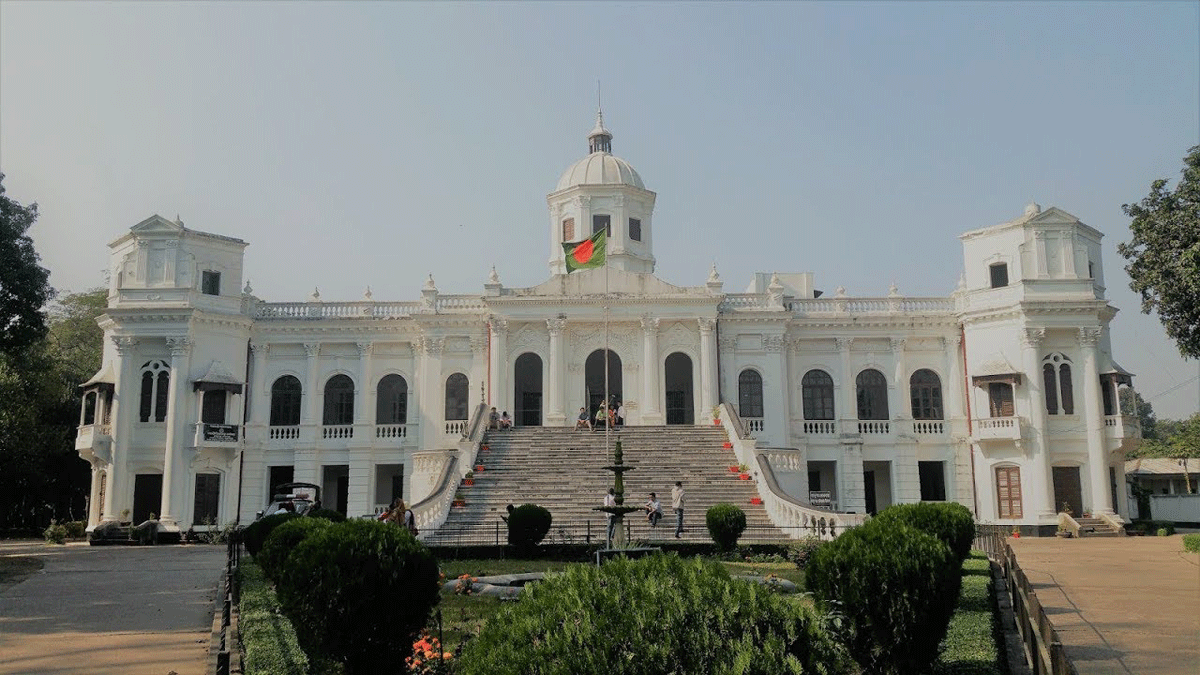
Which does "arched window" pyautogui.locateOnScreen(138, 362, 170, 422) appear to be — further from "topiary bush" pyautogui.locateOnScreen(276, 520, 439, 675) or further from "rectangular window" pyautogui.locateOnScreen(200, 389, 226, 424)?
"topiary bush" pyautogui.locateOnScreen(276, 520, 439, 675)

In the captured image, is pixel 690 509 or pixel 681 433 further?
pixel 681 433

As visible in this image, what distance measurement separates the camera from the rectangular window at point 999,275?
36969 millimetres

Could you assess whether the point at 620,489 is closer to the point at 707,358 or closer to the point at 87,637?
the point at 87,637

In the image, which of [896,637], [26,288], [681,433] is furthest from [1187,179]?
[26,288]

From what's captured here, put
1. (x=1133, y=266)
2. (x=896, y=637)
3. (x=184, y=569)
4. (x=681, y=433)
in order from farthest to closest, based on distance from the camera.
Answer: (x=681, y=433), (x=1133, y=266), (x=184, y=569), (x=896, y=637)

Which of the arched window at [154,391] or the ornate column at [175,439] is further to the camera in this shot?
the arched window at [154,391]

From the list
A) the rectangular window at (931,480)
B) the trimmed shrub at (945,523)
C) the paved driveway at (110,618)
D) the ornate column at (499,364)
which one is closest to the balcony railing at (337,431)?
the ornate column at (499,364)

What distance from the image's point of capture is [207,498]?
35875mm

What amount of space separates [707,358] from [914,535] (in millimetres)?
26555

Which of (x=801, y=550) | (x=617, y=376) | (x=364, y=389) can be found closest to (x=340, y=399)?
(x=364, y=389)

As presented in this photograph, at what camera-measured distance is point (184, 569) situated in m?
22.6

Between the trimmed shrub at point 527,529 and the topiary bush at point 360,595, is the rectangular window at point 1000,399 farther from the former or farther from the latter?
the topiary bush at point 360,595

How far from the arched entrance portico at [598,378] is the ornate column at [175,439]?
14.5 m

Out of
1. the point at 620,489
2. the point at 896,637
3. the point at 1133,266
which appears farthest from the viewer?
the point at 1133,266
